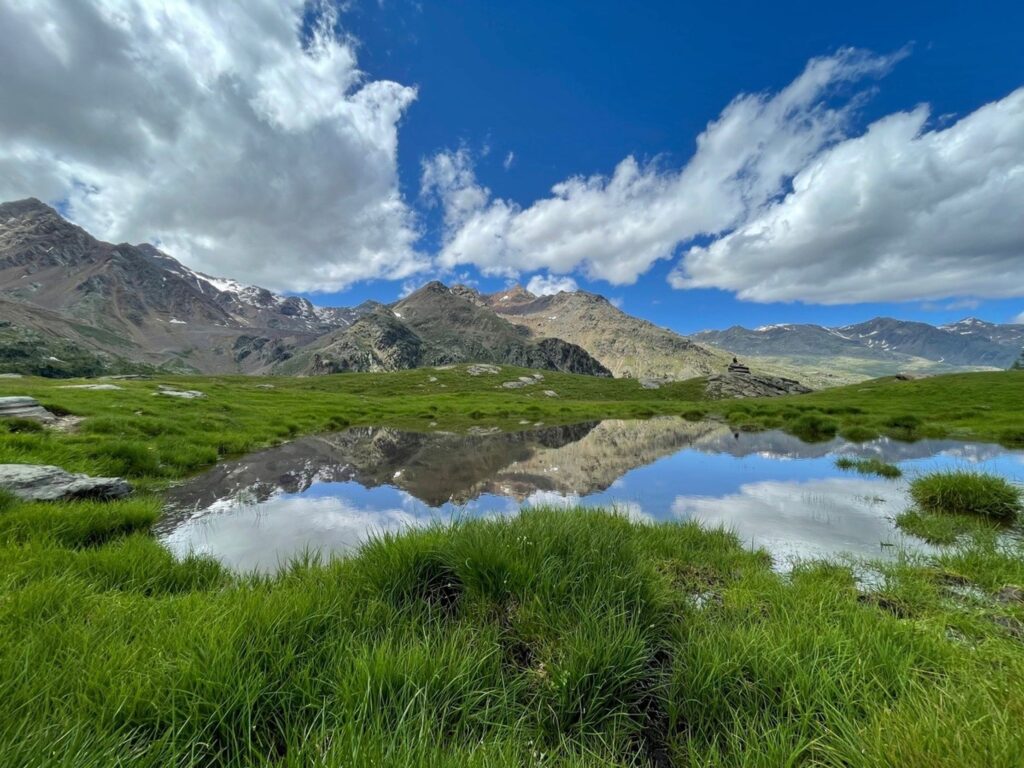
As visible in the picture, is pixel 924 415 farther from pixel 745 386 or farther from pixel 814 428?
pixel 745 386

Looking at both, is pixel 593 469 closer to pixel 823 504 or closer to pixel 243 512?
pixel 823 504

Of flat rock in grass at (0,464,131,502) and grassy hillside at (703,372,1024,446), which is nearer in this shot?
flat rock in grass at (0,464,131,502)

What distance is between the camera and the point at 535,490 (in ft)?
47.5

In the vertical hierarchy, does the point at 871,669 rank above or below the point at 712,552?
above

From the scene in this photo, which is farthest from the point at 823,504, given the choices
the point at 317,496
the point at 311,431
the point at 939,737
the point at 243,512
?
the point at 311,431

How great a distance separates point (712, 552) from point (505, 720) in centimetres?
566

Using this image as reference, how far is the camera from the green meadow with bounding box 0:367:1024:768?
2715 mm

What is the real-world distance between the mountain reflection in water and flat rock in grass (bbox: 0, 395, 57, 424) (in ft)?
25.9

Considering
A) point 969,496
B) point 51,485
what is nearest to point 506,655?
point 51,485

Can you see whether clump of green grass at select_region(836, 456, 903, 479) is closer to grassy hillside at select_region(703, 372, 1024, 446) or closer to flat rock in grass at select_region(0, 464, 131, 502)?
grassy hillside at select_region(703, 372, 1024, 446)

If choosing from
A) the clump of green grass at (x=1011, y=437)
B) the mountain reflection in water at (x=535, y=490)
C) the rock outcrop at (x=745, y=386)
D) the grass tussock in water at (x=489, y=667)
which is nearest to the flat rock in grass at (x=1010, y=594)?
the grass tussock in water at (x=489, y=667)

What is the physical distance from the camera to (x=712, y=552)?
7648 mm

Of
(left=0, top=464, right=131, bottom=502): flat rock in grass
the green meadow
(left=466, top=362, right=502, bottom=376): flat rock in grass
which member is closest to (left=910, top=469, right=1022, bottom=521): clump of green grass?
the green meadow

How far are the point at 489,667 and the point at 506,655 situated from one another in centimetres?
53
